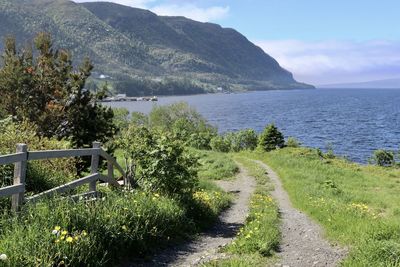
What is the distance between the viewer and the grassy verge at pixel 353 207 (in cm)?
794

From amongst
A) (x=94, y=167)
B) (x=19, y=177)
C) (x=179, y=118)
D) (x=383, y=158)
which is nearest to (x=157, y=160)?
(x=94, y=167)

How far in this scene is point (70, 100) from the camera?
17.0 metres

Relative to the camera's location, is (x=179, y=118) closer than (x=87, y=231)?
No

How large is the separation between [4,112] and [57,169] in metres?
7.21

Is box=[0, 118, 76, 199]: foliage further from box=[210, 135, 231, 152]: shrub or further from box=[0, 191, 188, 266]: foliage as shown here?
box=[210, 135, 231, 152]: shrub

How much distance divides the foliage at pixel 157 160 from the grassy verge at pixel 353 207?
3.90 m

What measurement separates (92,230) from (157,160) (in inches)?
164

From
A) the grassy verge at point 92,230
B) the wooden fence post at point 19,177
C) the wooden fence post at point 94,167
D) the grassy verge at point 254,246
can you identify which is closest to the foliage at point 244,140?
the grassy verge at point 254,246

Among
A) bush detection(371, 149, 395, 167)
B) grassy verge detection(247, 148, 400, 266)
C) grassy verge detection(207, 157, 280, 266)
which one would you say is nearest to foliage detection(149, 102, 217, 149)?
bush detection(371, 149, 395, 167)

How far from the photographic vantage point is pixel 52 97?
17625 millimetres

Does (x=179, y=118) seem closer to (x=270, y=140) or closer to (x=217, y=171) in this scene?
(x=270, y=140)

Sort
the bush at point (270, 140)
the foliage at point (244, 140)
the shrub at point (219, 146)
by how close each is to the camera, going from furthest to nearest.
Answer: the foliage at point (244, 140)
the shrub at point (219, 146)
the bush at point (270, 140)

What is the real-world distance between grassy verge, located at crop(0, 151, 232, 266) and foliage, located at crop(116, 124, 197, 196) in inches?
31.7

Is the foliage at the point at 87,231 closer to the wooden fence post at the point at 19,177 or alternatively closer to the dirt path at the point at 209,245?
the wooden fence post at the point at 19,177
